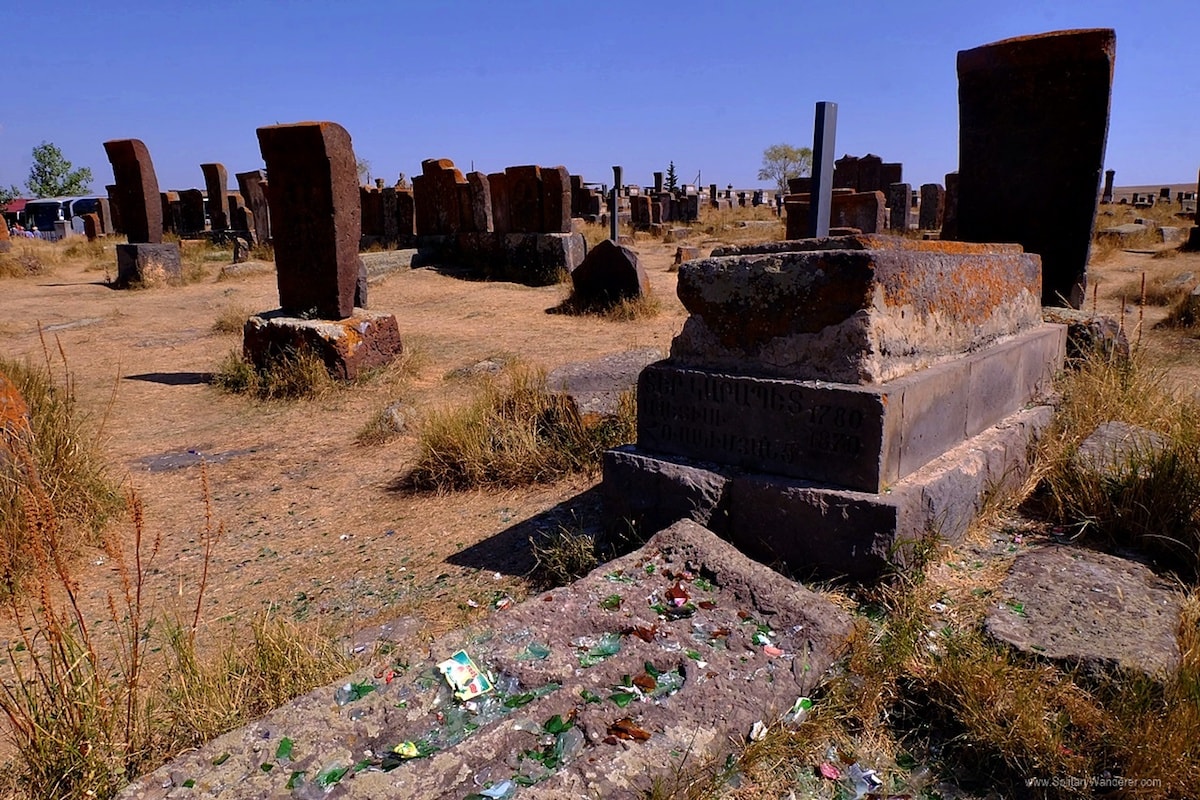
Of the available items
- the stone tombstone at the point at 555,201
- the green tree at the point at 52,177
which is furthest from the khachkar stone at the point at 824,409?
the green tree at the point at 52,177

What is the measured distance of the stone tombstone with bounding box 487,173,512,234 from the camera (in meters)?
13.4

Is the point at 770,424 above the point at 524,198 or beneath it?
beneath

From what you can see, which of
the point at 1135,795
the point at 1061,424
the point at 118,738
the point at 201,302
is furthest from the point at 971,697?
the point at 201,302

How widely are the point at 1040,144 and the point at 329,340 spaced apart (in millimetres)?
5396

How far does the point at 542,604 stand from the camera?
2.20 m

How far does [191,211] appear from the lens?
22438 millimetres

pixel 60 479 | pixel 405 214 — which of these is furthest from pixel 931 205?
pixel 60 479

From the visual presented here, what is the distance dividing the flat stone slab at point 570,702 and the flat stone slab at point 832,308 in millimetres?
757

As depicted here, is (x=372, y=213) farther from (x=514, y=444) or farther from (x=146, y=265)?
(x=514, y=444)

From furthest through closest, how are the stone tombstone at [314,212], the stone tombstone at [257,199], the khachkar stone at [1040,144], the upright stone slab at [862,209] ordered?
1. the stone tombstone at [257,199]
2. the upright stone slab at [862,209]
3. the stone tombstone at [314,212]
4. the khachkar stone at [1040,144]

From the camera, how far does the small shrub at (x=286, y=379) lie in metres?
6.15

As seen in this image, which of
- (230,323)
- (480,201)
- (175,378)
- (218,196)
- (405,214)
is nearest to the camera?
(175,378)

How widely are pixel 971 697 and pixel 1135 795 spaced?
35 centimetres

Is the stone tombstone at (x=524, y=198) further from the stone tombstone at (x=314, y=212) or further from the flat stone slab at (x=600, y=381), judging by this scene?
the flat stone slab at (x=600, y=381)
